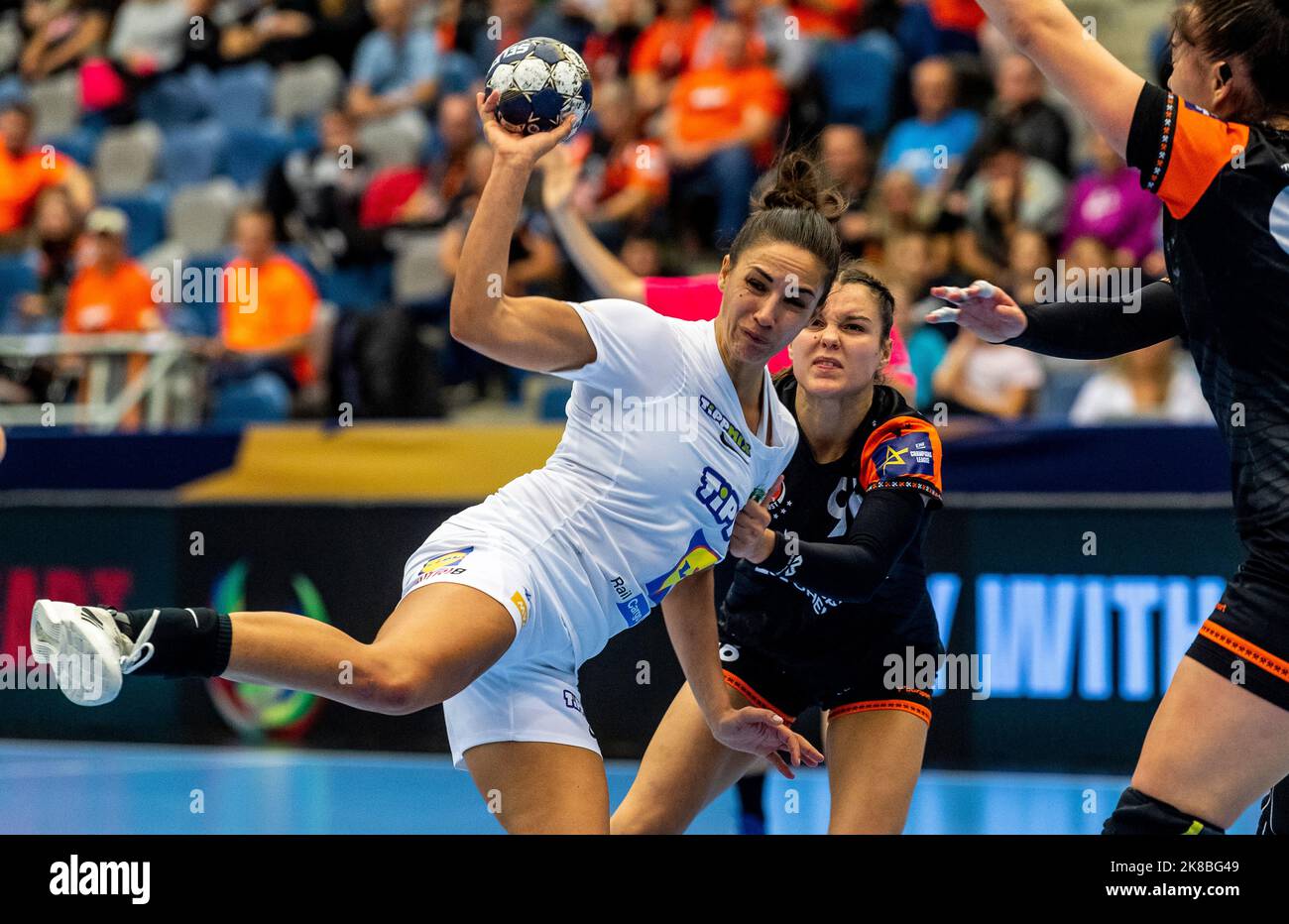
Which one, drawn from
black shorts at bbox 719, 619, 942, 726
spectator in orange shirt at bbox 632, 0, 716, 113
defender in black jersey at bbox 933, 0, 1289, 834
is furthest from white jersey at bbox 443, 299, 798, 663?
spectator in orange shirt at bbox 632, 0, 716, 113

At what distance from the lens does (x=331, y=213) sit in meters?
11.1

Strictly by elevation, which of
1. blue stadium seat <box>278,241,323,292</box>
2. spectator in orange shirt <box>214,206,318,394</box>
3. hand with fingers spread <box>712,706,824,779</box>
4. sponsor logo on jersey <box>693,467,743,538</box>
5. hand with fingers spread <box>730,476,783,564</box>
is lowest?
hand with fingers spread <box>712,706,824,779</box>

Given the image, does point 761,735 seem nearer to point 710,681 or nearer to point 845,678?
point 710,681

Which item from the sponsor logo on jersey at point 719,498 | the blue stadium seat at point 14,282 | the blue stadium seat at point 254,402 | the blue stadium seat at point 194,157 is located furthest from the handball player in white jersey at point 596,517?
the blue stadium seat at point 194,157

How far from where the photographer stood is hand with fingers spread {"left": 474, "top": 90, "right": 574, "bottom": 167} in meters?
3.47

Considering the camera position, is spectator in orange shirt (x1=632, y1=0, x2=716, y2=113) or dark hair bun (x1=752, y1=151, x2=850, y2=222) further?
spectator in orange shirt (x1=632, y1=0, x2=716, y2=113)

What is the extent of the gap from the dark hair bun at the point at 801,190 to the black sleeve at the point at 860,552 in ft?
2.48

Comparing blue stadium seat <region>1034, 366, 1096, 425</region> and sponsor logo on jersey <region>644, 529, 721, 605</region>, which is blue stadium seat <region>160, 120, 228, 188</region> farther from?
sponsor logo on jersey <region>644, 529, 721, 605</region>

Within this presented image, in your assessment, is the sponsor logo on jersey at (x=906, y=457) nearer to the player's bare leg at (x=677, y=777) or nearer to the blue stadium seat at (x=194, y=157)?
the player's bare leg at (x=677, y=777)

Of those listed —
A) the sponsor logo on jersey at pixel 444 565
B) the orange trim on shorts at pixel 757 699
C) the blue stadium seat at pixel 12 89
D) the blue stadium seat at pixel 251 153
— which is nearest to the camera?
the sponsor logo on jersey at pixel 444 565

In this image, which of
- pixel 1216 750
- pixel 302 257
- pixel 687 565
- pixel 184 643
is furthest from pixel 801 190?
pixel 302 257

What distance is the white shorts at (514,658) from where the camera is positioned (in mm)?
3586

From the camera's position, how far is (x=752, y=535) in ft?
12.4
